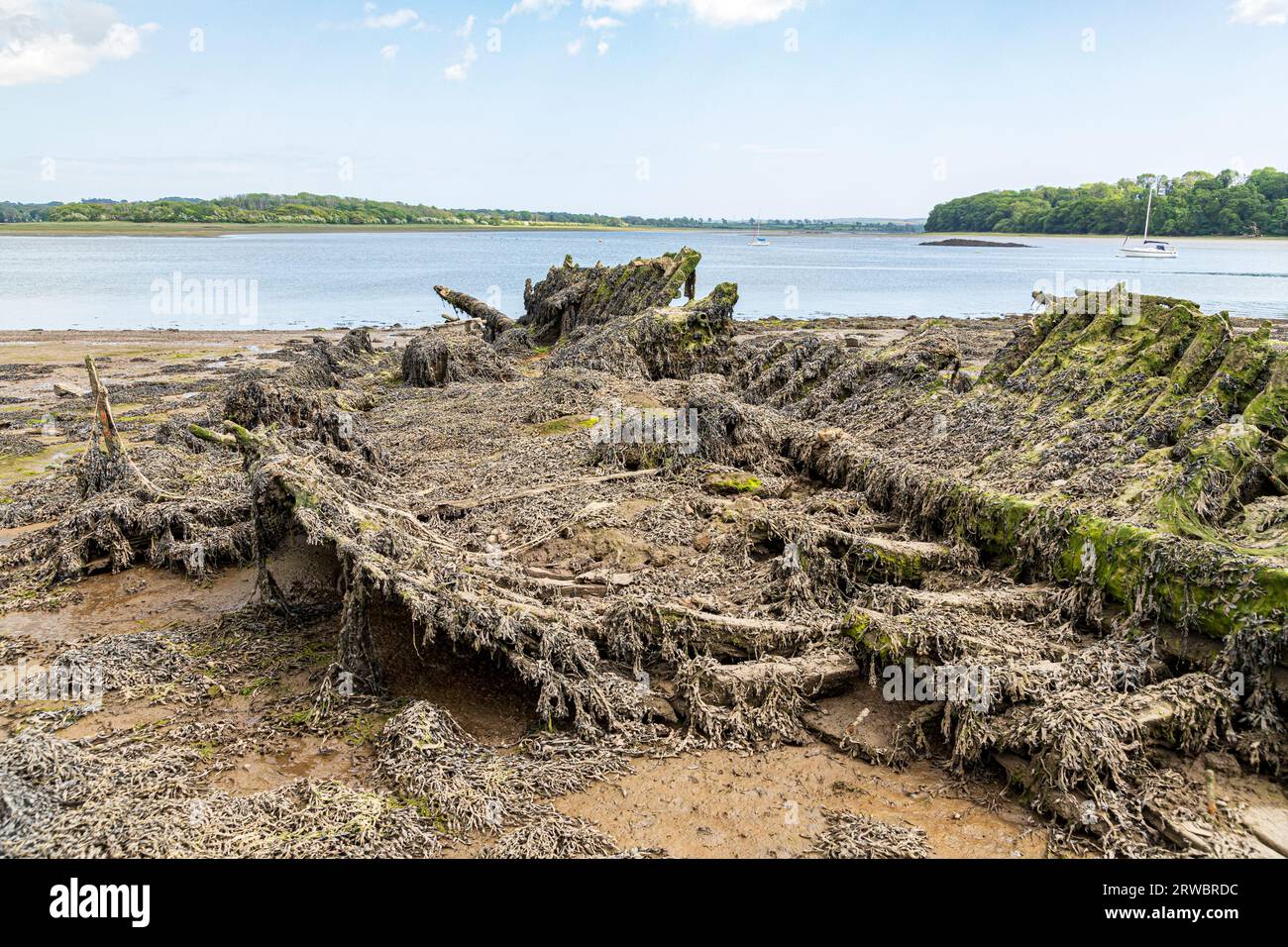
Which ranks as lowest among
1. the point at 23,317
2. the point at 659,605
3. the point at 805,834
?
the point at 805,834

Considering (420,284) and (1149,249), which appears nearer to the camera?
(420,284)

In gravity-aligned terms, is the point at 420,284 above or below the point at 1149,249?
below

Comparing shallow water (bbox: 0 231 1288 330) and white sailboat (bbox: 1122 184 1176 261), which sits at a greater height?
white sailboat (bbox: 1122 184 1176 261)

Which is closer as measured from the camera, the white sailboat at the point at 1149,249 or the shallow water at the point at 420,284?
the shallow water at the point at 420,284

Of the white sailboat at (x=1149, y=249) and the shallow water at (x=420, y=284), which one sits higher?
the white sailboat at (x=1149, y=249)

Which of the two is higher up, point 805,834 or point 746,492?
point 746,492

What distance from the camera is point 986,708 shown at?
505cm

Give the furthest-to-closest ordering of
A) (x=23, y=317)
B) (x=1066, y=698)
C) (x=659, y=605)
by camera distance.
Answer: (x=23, y=317) < (x=659, y=605) < (x=1066, y=698)

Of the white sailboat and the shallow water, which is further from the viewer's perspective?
the white sailboat
